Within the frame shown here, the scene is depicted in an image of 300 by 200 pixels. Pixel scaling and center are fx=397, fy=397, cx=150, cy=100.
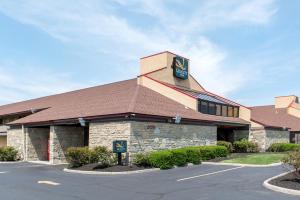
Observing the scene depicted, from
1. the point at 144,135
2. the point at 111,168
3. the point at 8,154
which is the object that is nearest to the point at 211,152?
the point at 144,135

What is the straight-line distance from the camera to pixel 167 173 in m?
20.1

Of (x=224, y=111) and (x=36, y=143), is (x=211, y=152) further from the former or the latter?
(x=36, y=143)

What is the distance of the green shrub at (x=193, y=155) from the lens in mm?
24203

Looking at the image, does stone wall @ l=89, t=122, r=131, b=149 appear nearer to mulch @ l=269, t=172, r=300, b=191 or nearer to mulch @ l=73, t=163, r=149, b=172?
mulch @ l=73, t=163, r=149, b=172

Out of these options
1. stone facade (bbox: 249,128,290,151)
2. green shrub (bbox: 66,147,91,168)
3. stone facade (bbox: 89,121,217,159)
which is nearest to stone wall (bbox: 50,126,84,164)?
stone facade (bbox: 89,121,217,159)

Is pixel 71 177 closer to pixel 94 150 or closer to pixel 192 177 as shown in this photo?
pixel 94 150

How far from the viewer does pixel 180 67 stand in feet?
118

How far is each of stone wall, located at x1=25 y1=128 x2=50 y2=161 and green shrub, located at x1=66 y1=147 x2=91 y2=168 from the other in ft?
31.2

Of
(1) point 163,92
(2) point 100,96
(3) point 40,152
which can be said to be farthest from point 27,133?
(1) point 163,92

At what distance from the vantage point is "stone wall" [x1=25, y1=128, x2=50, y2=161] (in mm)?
31656

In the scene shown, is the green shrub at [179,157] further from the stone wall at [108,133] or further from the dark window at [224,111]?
the dark window at [224,111]

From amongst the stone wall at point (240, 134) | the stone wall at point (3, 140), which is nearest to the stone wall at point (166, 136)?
the stone wall at point (240, 134)

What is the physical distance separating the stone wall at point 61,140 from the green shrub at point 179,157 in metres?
9.09

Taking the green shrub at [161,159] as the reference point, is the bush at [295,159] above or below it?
above
